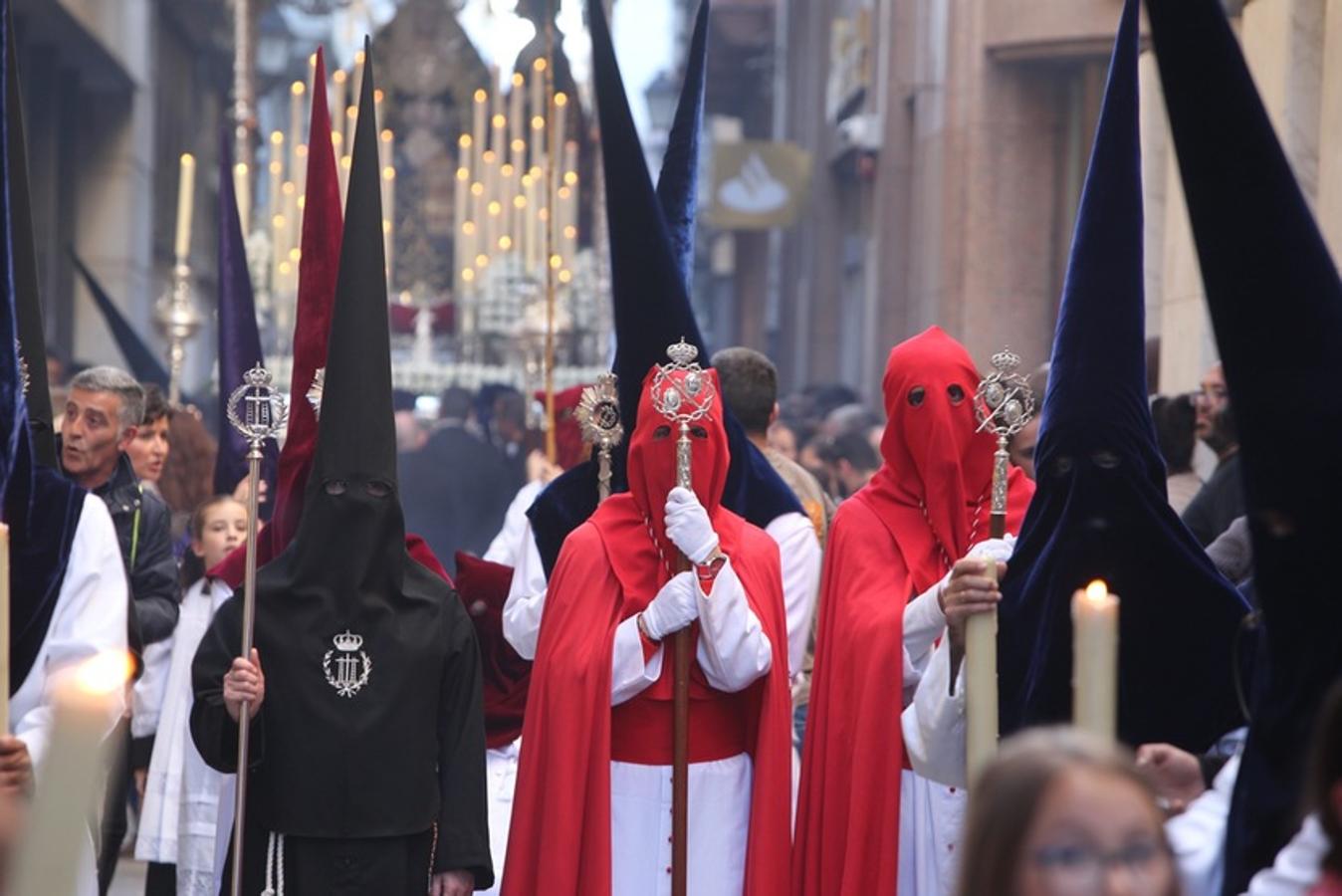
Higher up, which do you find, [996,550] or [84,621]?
[996,550]

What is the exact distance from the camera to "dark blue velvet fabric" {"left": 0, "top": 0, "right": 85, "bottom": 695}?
17.4 ft

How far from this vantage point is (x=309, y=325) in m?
6.26

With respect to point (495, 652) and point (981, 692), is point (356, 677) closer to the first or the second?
point (495, 652)

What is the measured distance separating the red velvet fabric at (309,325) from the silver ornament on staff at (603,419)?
825mm

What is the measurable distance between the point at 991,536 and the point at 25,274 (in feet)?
9.07

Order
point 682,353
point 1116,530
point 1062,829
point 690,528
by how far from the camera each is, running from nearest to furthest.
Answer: point 1062,829, point 1116,530, point 690,528, point 682,353

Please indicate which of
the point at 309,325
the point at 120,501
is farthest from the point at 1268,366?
the point at 120,501

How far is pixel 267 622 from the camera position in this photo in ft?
18.4

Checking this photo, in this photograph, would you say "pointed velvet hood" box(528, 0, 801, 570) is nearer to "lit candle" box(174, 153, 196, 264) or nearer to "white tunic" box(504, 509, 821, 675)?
"white tunic" box(504, 509, 821, 675)

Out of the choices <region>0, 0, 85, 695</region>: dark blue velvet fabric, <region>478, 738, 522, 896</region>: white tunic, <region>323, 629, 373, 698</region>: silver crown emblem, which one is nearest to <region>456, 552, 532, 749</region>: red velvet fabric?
<region>478, 738, 522, 896</region>: white tunic

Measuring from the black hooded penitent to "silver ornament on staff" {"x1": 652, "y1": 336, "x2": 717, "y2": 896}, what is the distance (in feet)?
1.55

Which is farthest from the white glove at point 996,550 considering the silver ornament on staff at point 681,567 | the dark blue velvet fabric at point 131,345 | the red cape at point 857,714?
the dark blue velvet fabric at point 131,345

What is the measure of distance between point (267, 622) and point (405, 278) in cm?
1745

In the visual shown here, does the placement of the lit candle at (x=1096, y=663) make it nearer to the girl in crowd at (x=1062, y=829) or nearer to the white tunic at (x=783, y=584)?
the girl in crowd at (x=1062, y=829)
